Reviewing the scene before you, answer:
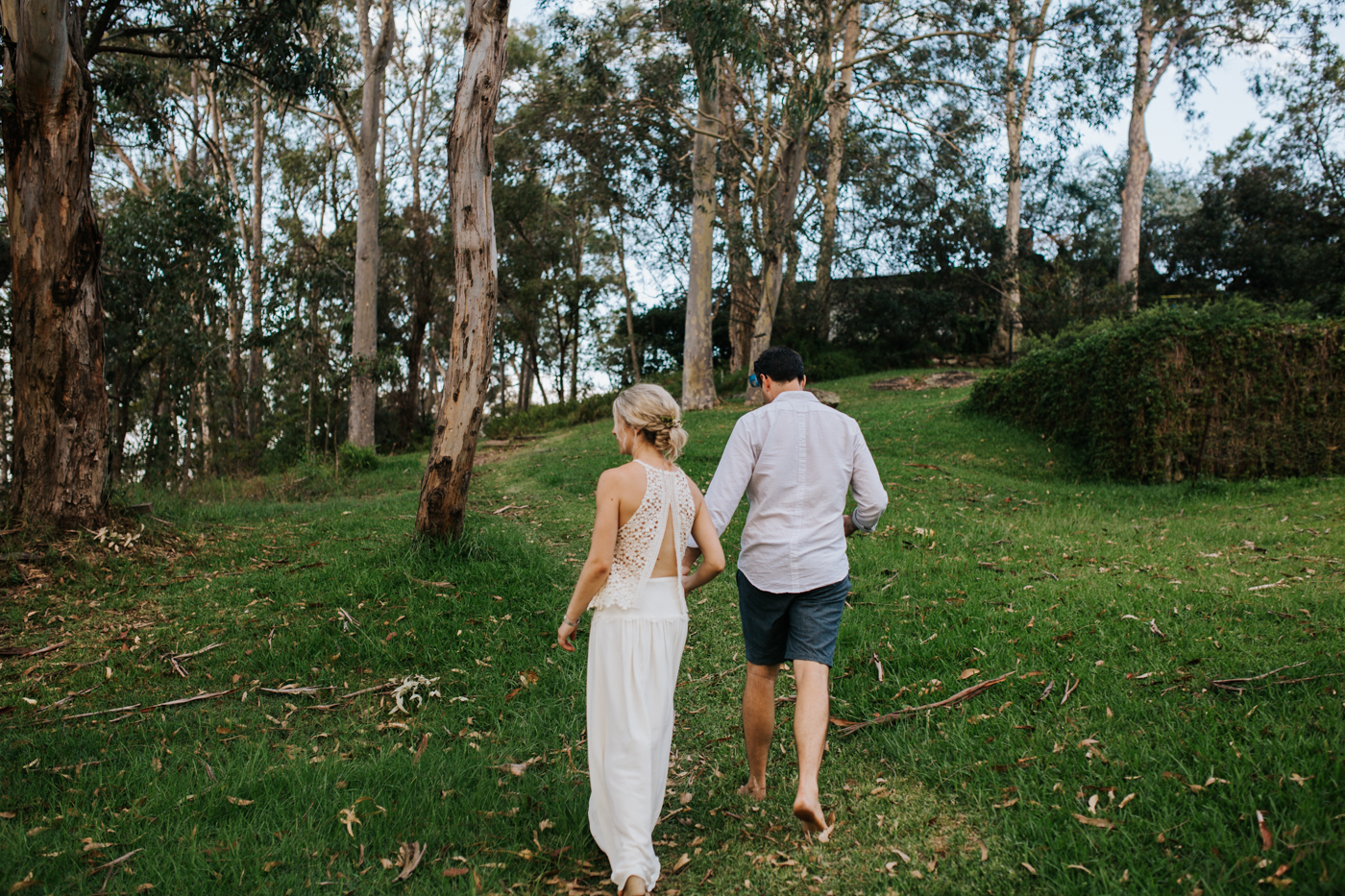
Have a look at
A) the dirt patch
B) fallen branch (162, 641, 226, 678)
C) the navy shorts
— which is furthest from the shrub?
fallen branch (162, 641, 226, 678)

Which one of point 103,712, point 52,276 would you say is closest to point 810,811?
point 103,712

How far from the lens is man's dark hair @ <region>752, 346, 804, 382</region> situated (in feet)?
12.0

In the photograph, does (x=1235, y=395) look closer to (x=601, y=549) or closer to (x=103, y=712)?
(x=601, y=549)

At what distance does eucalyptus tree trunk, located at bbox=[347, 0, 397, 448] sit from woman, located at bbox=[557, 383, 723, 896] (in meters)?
15.3

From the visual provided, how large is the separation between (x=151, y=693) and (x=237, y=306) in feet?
69.7

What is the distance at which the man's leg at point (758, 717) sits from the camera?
142 inches

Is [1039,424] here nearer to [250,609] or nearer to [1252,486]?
[1252,486]

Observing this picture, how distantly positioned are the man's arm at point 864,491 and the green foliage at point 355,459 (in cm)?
1314

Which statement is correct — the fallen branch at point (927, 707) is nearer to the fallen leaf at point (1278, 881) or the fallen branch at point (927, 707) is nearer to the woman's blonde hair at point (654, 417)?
the fallen leaf at point (1278, 881)

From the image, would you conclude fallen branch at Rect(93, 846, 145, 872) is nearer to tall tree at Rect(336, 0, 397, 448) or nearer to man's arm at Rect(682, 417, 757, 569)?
man's arm at Rect(682, 417, 757, 569)

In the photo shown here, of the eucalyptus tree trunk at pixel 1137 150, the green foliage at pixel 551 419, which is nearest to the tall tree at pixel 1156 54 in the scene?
the eucalyptus tree trunk at pixel 1137 150

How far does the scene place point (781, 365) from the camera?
3.66 meters

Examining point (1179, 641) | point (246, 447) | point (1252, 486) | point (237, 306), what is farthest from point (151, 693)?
point (237, 306)

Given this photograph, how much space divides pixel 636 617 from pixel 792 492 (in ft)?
2.83
